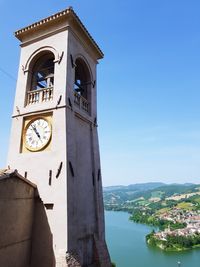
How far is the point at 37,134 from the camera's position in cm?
1070

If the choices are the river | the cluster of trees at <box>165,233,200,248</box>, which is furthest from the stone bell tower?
the cluster of trees at <box>165,233,200,248</box>

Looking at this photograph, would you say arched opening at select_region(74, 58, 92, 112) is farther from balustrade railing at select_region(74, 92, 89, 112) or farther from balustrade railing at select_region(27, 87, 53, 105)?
balustrade railing at select_region(27, 87, 53, 105)

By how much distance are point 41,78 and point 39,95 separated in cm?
196

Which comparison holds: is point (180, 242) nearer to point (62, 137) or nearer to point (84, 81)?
point (84, 81)

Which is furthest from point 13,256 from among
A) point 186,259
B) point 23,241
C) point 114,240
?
point 114,240

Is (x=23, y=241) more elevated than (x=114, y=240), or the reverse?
(x=23, y=241)

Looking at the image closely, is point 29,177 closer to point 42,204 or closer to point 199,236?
point 42,204

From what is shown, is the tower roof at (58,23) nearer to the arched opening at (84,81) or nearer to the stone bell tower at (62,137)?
the stone bell tower at (62,137)

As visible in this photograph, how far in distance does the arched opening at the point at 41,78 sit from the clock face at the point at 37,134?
1.14 metres

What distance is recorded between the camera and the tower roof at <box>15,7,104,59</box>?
11.4m

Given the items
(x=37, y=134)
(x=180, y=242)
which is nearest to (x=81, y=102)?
(x=37, y=134)

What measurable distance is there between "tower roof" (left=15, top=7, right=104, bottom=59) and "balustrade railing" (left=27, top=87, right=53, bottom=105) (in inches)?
125

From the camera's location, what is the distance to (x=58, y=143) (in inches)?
391

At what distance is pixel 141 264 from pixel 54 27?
58.5 metres
